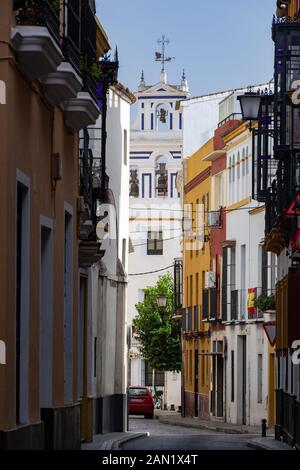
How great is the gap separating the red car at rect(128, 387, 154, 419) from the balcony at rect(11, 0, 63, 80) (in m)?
46.5

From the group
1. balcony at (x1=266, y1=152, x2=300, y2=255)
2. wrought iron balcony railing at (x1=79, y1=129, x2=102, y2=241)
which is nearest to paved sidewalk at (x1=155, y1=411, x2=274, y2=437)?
balcony at (x1=266, y1=152, x2=300, y2=255)

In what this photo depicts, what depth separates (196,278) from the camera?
61469 millimetres

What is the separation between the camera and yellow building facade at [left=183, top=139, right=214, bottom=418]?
191 ft

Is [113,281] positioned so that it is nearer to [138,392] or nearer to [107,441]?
[107,441]

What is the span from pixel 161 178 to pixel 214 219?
1474 inches

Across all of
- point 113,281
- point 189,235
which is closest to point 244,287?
point 189,235

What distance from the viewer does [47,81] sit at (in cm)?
1777

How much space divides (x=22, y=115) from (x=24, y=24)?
1.13 m

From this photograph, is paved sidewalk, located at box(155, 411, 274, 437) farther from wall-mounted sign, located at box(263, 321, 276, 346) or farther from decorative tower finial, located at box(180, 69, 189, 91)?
decorative tower finial, located at box(180, 69, 189, 91)

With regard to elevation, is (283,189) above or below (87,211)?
above

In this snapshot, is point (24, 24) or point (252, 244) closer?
point (24, 24)

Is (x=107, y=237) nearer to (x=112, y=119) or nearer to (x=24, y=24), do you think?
(x=112, y=119)

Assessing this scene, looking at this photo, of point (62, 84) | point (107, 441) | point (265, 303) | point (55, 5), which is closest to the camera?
point (55, 5)

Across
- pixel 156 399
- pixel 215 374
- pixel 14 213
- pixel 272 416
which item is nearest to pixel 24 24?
pixel 14 213
